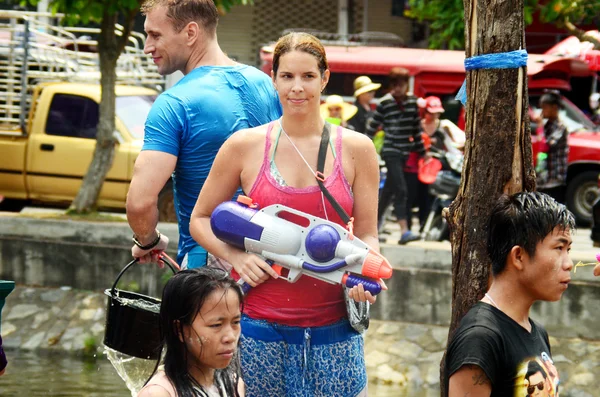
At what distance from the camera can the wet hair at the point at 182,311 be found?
10.3 ft

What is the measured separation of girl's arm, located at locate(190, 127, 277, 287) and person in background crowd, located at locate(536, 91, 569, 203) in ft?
33.0

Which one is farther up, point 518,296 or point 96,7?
point 96,7

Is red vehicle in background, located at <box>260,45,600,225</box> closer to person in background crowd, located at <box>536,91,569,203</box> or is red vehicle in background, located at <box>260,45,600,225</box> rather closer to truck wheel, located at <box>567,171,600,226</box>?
truck wheel, located at <box>567,171,600,226</box>

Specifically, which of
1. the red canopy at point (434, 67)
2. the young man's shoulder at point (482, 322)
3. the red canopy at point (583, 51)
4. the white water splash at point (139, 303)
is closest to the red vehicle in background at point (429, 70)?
the red canopy at point (434, 67)

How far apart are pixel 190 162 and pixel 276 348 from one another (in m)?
0.86

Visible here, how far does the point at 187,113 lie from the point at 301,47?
2.04 ft

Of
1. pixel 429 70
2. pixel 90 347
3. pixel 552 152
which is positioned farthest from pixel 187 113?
pixel 429 70

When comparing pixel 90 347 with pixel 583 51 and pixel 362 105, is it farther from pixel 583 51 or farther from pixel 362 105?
pixel 583 51

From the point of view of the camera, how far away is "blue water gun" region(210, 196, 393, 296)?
11.9 feet

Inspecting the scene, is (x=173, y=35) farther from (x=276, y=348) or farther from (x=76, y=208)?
(x=76, y=208)

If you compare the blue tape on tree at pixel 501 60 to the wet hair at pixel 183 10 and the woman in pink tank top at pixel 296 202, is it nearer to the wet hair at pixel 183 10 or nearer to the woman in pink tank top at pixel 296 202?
the woman in pink tank top at pixel 296 202

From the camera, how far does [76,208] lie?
11.0 metres

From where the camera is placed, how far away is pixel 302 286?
382 cm

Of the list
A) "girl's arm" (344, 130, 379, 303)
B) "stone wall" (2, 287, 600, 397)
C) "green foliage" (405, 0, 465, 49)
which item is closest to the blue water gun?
"girl's arm" (344, 130, 379, 303)
